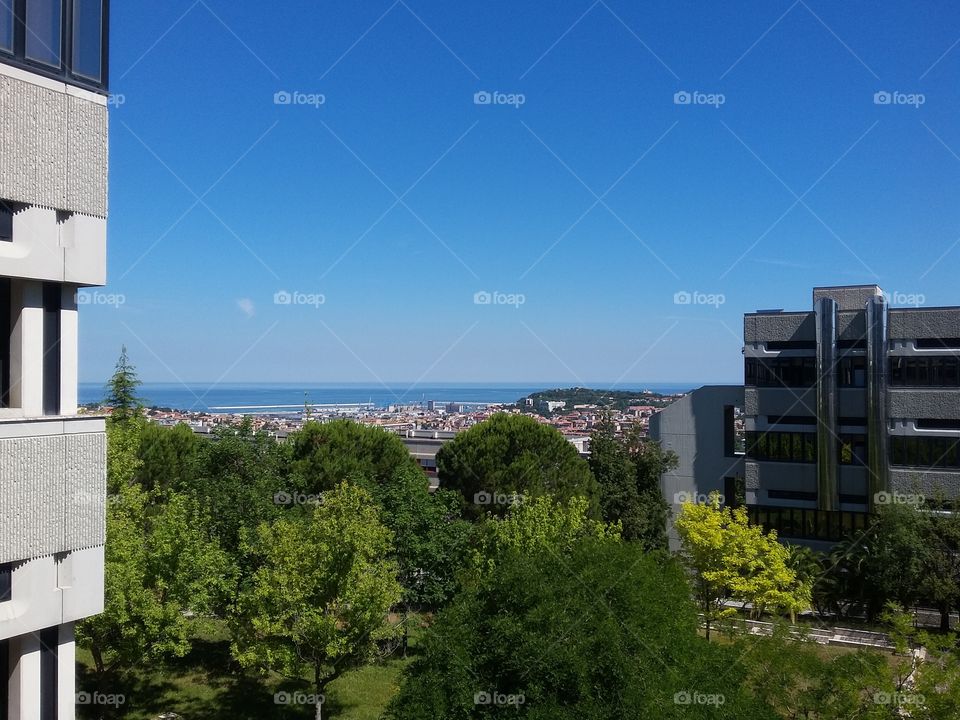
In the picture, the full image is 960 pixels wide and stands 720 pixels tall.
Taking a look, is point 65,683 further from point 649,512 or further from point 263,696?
point 649,512

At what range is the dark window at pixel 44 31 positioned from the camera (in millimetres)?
8250

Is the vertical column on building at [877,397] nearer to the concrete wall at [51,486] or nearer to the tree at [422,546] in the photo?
the tree at [422,546]

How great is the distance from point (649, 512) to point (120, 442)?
2593cm

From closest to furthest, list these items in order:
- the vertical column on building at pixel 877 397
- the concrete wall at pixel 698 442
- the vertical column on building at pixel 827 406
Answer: the vertical column on building at pixel 877 397, the vertical column on building at pixel 827 406, the concrete wall at pixel 698 442

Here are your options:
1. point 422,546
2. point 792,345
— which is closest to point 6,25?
point 422,546

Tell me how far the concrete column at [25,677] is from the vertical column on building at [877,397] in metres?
39.5

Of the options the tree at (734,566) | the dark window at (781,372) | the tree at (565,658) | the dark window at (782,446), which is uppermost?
the dark window at (781,372)

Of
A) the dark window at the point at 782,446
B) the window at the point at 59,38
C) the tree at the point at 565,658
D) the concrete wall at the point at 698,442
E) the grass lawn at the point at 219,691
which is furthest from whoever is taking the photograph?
the concrete wall at the point at 698,442

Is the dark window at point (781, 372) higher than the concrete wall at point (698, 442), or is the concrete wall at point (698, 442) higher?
the dark window at point (781, 372)

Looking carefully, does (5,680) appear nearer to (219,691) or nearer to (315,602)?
(315,602)

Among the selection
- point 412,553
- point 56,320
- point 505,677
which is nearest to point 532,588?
point 505,677

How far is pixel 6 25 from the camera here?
8.03 metres

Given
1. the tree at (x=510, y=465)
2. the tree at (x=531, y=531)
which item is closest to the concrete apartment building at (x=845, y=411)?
the tree at (x=510, y=465)

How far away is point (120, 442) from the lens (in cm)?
2420
